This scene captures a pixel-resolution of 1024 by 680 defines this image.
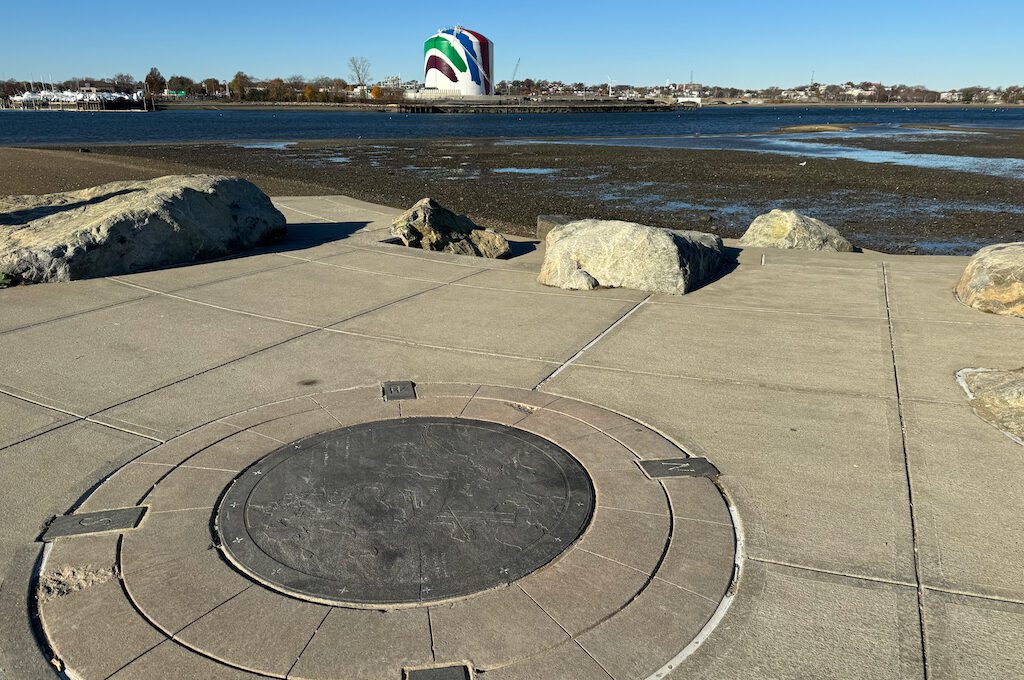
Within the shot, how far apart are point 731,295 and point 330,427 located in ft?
16.0

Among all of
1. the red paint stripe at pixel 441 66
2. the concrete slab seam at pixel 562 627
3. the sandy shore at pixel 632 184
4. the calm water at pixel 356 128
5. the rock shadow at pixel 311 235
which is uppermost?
the red paint stripe at pixel 441 66

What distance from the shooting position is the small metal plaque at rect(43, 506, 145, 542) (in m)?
3.61

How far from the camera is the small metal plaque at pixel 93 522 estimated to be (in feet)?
11.8

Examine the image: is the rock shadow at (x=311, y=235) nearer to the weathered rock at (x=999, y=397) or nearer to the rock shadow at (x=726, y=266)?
the rock shadow at (x=726, y=266)

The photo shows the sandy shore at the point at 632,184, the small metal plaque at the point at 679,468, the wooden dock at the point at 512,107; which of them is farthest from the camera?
the wooden dock at the point at 512,107

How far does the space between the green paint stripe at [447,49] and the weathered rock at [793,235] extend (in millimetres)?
177508

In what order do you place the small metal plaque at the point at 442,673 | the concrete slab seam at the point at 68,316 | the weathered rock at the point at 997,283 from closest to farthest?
1. the small metal plaque at the point at 442,673
2. the concrete slab seam at the point at 68,316
3. the weathered rock at the point at 997,283

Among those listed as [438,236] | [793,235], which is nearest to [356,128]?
[438,236]

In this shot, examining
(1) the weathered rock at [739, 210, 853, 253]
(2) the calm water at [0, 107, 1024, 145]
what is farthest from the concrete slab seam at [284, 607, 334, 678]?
(2) the calm water at [0, 107, 1024, 145]

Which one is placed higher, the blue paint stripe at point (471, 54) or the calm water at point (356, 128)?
the blue paint stripe at point (471, 54)

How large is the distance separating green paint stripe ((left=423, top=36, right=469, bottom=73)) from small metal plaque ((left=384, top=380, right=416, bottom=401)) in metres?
183

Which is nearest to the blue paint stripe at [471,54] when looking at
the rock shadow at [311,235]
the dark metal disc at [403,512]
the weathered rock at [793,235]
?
the rock shadow at [311,235]

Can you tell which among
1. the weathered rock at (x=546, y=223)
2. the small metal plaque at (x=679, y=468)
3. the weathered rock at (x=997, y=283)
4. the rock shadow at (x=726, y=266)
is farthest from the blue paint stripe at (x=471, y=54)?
the small metal plaque at (x=679, y=468)

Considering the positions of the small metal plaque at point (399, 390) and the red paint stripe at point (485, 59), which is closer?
the small metal plaque at point (399, 390)
